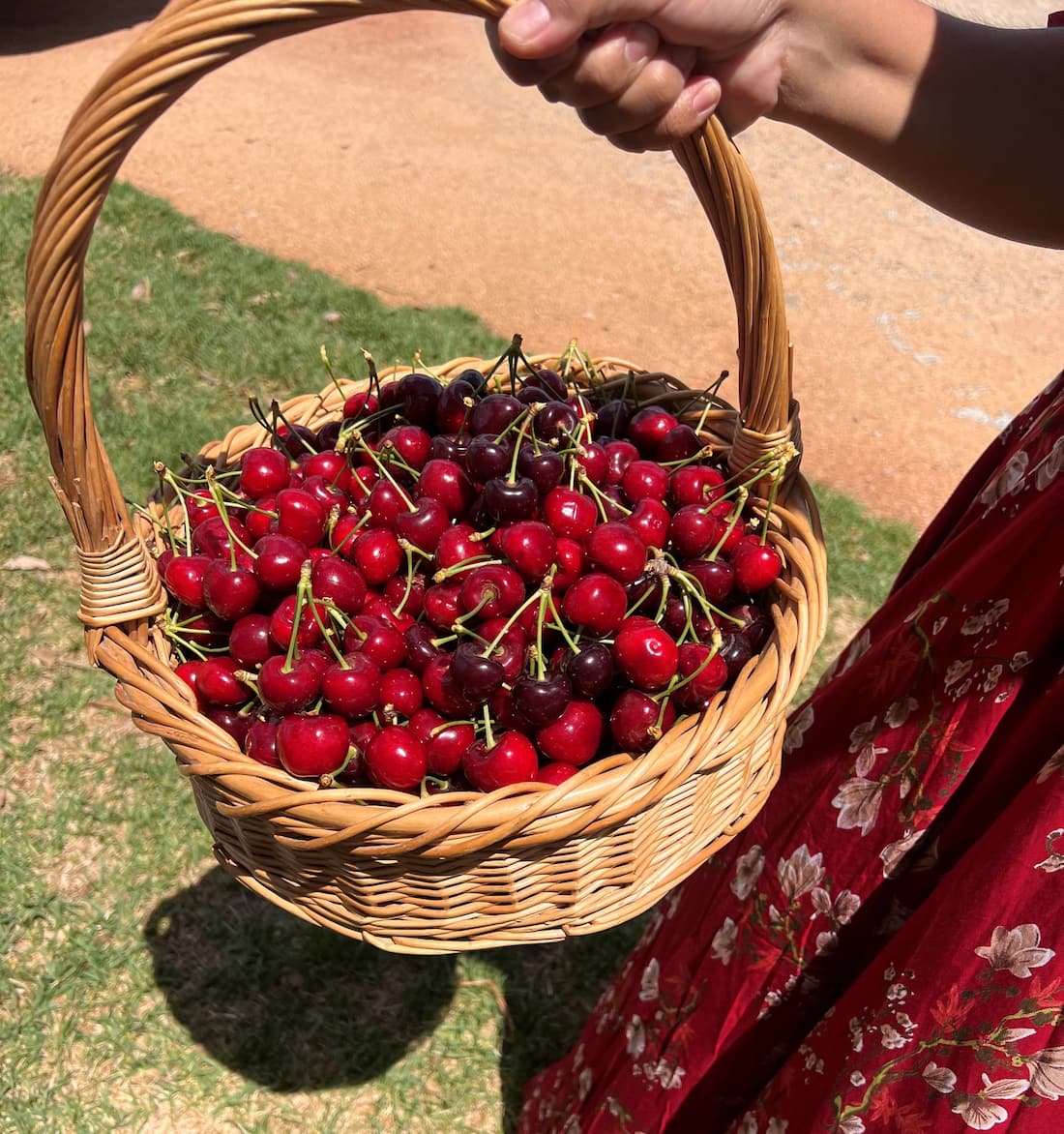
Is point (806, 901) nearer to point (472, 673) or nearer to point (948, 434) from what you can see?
point (472, 673)

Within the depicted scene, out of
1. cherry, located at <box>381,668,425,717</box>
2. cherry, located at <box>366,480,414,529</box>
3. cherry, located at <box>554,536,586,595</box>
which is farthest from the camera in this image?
cherry, located at <box>366,480,414,529</box>

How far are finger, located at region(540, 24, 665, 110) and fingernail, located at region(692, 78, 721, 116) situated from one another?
8cm

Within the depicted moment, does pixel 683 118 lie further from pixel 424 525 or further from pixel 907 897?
pixel 907 897

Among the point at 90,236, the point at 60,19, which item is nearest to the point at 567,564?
the point at 90,236

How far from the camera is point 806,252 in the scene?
5.79m

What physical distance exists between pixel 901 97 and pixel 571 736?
3.35ft

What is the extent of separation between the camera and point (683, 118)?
119 cm

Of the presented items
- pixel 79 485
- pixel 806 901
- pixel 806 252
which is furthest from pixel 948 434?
pixel 79 485

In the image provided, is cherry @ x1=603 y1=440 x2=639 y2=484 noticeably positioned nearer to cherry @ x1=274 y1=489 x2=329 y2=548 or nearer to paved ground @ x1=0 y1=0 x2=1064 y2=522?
cherry @ x1=274 y1=489 x2=329 y2=548

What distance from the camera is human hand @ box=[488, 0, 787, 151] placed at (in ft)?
3.38

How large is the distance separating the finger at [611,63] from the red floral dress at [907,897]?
752 mm

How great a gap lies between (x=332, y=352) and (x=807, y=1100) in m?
3.59

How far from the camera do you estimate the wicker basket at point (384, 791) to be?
110 cm

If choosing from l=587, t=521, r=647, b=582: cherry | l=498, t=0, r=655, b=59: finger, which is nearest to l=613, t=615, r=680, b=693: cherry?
l=587, t=521, r=647, b=582: cherry
